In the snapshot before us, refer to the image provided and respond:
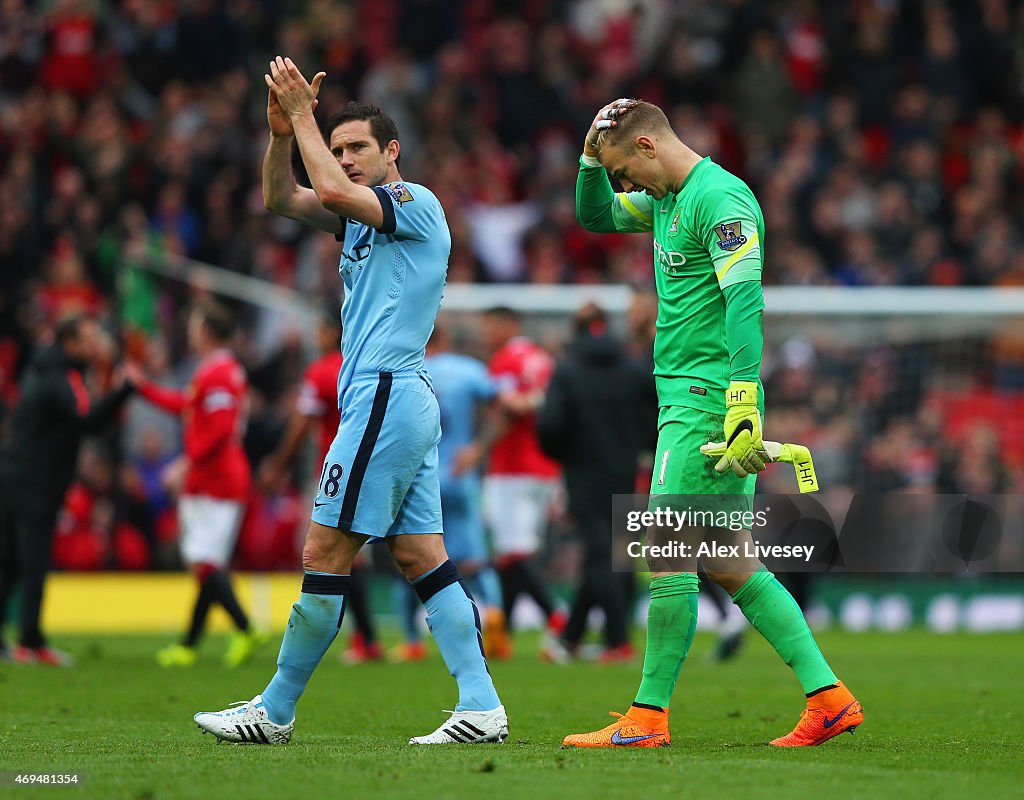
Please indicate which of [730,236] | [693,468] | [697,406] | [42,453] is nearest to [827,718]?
[693,468]

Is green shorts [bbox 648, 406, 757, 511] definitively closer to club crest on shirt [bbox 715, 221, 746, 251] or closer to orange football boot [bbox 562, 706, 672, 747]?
club crest on shirt [bbox 715, 221, 746, 251]

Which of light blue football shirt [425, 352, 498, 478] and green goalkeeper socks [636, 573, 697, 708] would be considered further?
light blue football shirt [425, 352, 498, 478]

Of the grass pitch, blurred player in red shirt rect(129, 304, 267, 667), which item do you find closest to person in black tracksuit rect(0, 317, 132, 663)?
blurred player in red shirt rect(129, 304, 267, 667)

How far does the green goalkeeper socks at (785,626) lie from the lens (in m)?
6.59

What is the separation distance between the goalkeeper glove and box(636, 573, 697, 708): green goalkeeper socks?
59 centimetres

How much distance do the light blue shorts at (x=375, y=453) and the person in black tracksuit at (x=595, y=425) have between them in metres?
5.87

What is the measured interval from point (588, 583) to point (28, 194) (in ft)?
32.7

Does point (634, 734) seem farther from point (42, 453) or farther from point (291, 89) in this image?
point (42, 453)

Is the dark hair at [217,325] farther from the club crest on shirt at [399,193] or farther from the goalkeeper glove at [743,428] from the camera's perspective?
the goalkeeper glove at [743,428]

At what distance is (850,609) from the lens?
17344 millimetres

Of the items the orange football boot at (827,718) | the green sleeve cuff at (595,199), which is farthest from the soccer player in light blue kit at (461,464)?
the orange football boot at (827,718)

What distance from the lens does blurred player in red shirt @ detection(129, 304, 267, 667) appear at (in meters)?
11.8

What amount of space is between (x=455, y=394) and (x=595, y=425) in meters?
1.16

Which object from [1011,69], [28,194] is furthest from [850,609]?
[28,194]
